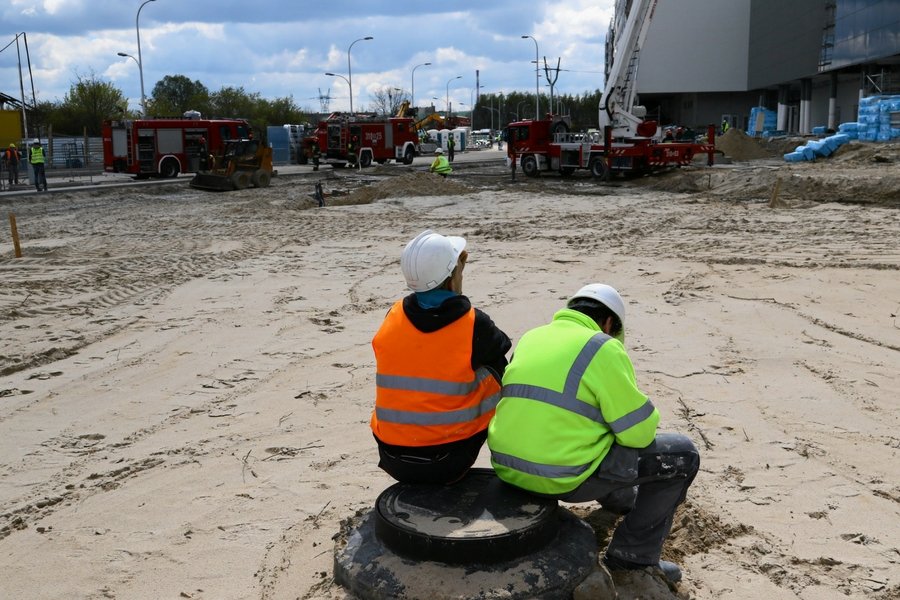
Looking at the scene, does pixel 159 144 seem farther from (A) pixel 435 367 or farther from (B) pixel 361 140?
(A) pixel 435 367

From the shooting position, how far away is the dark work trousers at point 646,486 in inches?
148

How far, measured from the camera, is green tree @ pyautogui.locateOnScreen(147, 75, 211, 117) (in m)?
67.9

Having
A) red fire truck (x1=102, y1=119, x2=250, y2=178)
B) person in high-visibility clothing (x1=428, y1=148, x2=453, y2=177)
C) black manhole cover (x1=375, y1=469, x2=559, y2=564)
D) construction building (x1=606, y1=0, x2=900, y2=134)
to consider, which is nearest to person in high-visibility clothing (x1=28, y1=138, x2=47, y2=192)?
red fire truck (x1=102, y1=119, x2=250, y2=178)

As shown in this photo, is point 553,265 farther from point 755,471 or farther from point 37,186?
point 37,186

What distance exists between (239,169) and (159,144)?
29.3 ft

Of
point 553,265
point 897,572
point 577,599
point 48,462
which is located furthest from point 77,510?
point 553,265

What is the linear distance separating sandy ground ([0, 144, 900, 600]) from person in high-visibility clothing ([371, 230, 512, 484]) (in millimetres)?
775

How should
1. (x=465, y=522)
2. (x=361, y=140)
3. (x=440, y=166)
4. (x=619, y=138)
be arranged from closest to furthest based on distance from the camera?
(x=465, y=522)
(x=440, y=166)
(x=619, y=138)
(x=361, y=140)

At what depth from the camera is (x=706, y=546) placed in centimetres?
431

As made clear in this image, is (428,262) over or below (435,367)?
over

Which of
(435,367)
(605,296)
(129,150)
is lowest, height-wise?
(435,367)

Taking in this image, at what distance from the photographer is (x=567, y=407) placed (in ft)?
11.8

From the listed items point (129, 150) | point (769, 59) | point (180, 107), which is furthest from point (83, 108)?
point (769, 59)

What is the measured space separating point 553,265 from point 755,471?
7.65 meters
